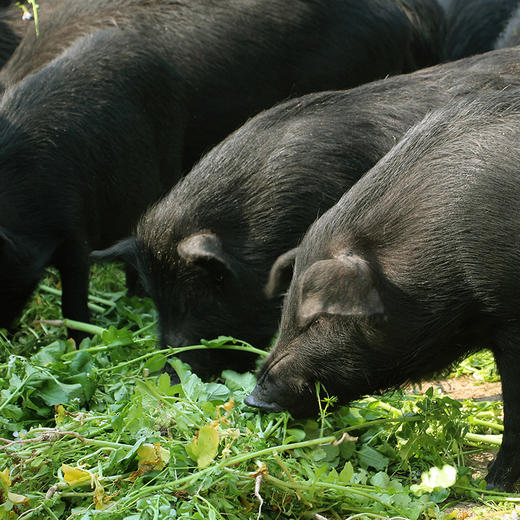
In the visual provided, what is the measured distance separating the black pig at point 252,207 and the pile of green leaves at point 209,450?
61 cm

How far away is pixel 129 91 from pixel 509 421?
3.75 meters

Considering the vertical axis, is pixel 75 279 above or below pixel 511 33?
below

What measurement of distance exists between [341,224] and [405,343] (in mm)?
645

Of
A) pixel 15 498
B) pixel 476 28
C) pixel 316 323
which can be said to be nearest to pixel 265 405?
pixel 316 323

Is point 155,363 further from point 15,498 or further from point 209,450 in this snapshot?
point 15,498

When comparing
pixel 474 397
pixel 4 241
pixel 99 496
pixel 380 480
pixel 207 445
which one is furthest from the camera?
pixel 4 241

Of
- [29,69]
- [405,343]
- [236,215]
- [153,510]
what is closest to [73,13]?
[29,69]

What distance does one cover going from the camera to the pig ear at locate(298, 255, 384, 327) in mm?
4191

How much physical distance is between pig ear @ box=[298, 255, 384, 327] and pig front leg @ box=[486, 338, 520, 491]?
0.60m

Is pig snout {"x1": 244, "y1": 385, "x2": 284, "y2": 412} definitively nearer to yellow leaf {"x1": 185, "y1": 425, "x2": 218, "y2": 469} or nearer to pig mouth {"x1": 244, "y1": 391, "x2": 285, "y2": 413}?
pig mouth {"x1": 244, "y1": 391, "x2": 285, "y2": 413}

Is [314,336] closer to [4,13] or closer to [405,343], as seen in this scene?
[405,343]

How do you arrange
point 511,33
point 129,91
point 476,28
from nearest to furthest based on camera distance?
point 129,91
point 476,28
point 511,33

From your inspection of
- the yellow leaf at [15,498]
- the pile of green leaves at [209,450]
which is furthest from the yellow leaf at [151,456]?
the yellow leaf at [15,498]

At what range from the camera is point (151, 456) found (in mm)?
3943
